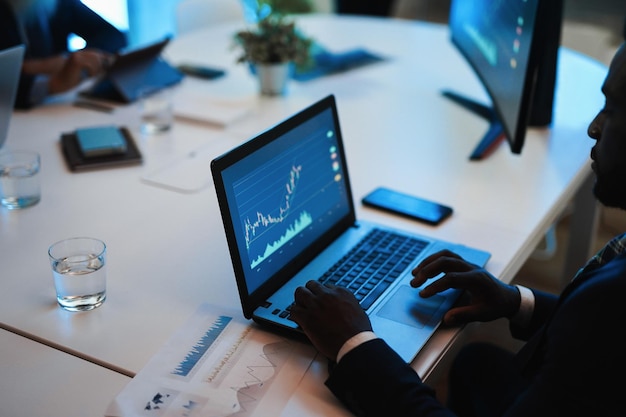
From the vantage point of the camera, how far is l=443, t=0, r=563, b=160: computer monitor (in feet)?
5.18

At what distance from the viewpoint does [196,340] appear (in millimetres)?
1119

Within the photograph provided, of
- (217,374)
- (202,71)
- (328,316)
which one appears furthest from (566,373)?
(202,71)

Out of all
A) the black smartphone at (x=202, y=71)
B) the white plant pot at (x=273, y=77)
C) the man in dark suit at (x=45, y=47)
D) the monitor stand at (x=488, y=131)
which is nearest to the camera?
the monitor stand at (x=488, y=131)

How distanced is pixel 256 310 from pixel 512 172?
884mm

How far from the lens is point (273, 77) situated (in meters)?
2.21

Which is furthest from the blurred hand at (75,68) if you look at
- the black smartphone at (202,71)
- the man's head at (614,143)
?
the man's head at (614,143)

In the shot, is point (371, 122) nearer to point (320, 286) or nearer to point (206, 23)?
point (320, 286)

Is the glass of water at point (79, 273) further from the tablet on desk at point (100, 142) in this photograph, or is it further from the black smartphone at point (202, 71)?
the black smartphone at point (202, 71)

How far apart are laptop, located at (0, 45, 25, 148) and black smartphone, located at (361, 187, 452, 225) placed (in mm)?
863

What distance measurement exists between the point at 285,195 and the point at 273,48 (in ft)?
3.42

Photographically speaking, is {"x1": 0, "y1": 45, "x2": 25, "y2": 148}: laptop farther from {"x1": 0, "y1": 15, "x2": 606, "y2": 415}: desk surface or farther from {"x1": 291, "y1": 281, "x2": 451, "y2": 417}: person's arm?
{"x1": 291, "y1": 281, "x2": 451, "y2": 417}: person's arm

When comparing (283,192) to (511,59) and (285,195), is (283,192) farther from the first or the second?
(511,59)

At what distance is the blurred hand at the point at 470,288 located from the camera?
1.18 meters

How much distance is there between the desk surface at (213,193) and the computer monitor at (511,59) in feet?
0.20
